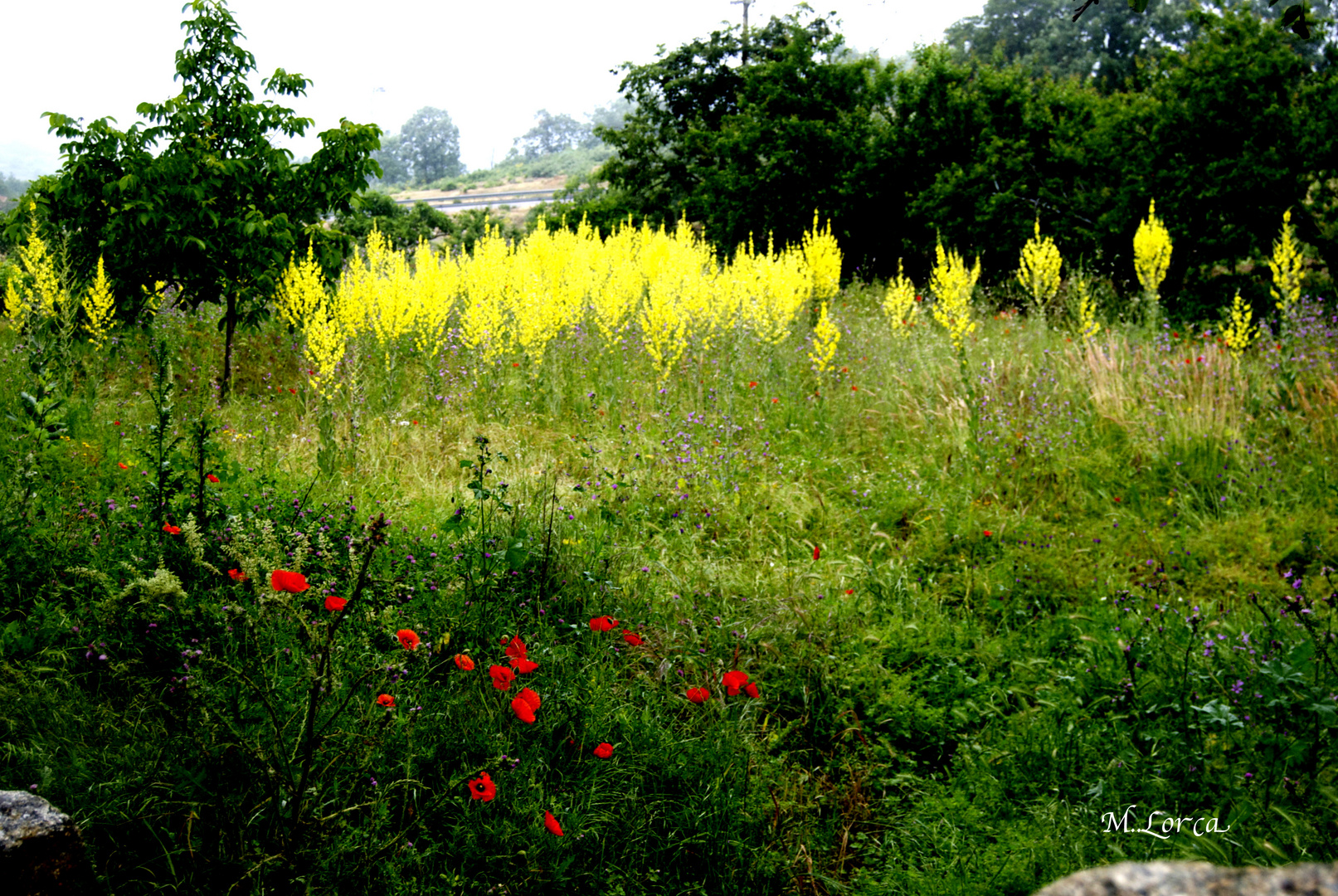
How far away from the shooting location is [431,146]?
79062 millimetres

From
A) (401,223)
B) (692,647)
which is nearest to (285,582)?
(692,647)

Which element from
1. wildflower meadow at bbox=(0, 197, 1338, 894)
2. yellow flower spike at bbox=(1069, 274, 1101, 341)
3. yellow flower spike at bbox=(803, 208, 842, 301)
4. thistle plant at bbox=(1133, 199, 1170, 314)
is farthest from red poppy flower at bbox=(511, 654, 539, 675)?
yellow flower spike at bbox=(803, 208, 842, 301)

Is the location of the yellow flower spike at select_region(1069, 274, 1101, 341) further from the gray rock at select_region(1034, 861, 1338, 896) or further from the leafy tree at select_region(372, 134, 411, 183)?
the leafy tree at select_region(372, 134, 411, 183)

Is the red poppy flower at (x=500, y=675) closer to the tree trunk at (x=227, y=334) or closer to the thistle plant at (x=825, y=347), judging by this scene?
the thistle plant at (x=825, y=347)

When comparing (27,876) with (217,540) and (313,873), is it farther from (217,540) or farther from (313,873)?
(217,540)

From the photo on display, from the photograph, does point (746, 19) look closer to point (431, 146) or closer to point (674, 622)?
point (674, 622)

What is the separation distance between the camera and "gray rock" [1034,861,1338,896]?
1.79ft

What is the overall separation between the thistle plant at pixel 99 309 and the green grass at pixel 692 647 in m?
0.95

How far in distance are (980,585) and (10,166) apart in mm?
92404

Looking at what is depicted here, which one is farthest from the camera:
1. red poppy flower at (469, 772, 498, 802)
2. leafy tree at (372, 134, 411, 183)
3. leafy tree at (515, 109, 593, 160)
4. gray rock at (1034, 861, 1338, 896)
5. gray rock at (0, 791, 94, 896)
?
leafy tree at (515, 109, 593, 160)

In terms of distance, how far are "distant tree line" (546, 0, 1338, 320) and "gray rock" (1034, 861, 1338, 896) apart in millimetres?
2967

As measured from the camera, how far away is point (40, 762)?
2213 millimetres

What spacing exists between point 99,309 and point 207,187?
1585 mm

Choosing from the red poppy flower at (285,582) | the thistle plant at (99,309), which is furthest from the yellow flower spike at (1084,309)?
the thistle plant at (99,309)
